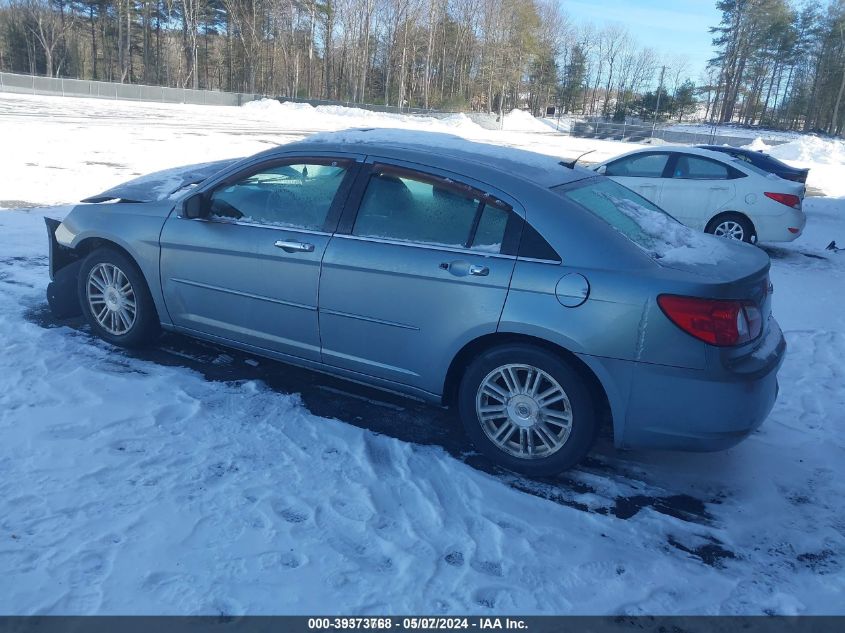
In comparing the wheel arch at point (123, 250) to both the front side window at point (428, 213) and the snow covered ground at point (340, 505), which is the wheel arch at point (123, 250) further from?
the front side window at point (428, 213)

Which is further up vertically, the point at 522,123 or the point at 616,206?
the point at 522,123

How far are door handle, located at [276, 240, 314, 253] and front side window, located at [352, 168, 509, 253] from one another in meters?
0.30

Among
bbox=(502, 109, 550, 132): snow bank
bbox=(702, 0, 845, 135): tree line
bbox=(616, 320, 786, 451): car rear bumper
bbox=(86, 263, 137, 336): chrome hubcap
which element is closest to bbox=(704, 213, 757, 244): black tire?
bbox=(616, 320, 786, 451): car rear bumper

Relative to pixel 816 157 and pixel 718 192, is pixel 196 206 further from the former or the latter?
pixel 816 157

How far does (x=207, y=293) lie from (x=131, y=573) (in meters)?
2.21

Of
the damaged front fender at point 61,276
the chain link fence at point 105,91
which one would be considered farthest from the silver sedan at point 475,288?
the chain link fence at point 105,91

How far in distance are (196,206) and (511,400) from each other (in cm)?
244

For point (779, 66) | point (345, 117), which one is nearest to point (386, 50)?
point (345, 117)

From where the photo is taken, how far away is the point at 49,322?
537 cm

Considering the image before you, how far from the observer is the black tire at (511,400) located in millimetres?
3547

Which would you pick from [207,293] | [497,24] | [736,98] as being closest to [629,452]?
[207,293]

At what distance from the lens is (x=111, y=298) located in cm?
500

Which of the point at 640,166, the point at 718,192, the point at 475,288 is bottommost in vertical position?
the point at 475,288

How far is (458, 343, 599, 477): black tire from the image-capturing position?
3547mm
